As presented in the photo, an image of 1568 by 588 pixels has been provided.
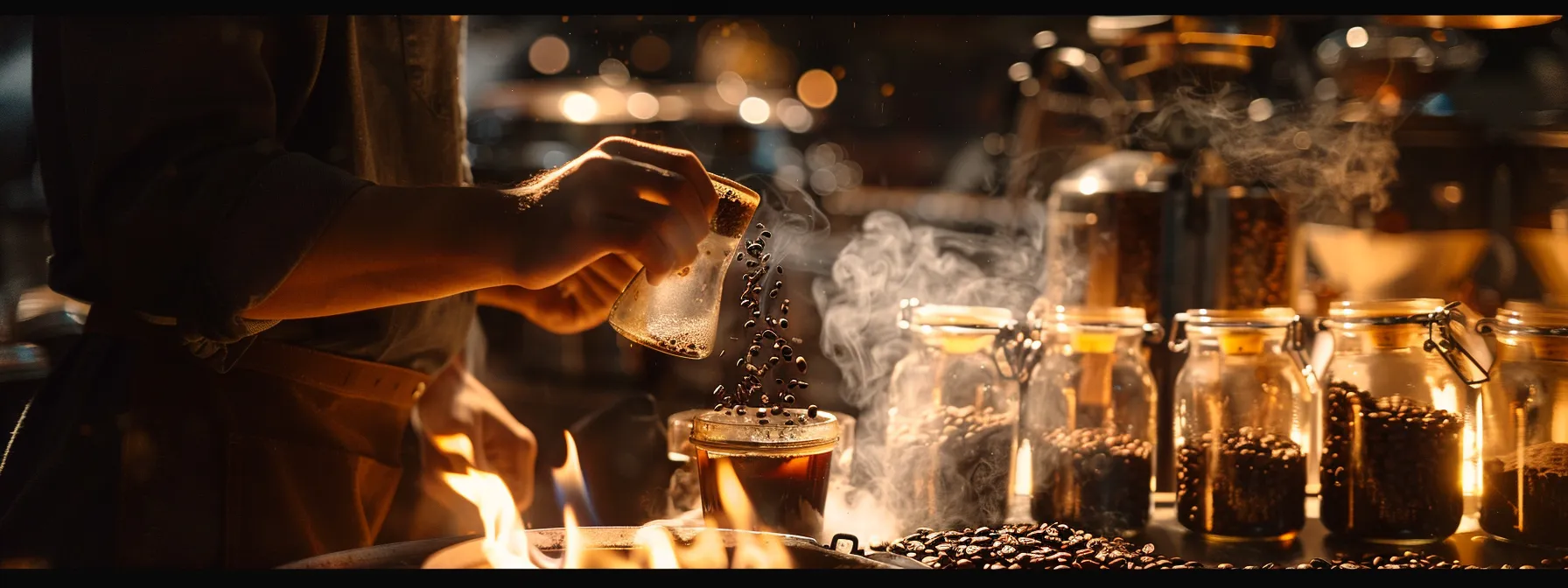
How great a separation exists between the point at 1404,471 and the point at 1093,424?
0.40 metres

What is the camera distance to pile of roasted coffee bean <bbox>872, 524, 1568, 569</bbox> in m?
1.19

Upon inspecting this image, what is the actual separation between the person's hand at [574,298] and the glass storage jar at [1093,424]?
643mm

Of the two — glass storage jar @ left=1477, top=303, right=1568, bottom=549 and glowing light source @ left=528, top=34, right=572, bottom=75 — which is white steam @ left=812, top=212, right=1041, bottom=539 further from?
glass storage jar @ left=1477, top=303, right=1568, bottom=549

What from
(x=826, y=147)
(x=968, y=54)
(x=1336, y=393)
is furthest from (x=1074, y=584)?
(x=826, y=147)

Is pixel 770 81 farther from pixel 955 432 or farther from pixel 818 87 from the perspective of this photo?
pixel 955 432

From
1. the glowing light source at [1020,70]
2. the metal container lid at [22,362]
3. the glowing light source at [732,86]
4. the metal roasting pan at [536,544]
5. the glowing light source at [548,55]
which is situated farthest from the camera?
the glowing light source at [732,86]

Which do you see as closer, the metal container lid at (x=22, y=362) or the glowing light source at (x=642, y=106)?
the glowing light source at (x=642, y=106)

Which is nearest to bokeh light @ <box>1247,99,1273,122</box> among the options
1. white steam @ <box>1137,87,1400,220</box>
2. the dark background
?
white steam @ <box>1137,87,1400,220</box>

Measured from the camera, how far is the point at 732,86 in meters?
3.74

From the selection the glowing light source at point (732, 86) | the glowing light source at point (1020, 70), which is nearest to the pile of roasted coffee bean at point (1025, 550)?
the glowing light source at point (1020, 70)

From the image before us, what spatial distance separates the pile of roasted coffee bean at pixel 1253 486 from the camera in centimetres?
148

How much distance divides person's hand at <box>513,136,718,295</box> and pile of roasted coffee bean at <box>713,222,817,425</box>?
251mm

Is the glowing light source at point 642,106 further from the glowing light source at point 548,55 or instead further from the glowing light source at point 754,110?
the glowing light source at point 754,110

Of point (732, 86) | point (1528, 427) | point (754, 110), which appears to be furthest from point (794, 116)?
point (1528, 427)
